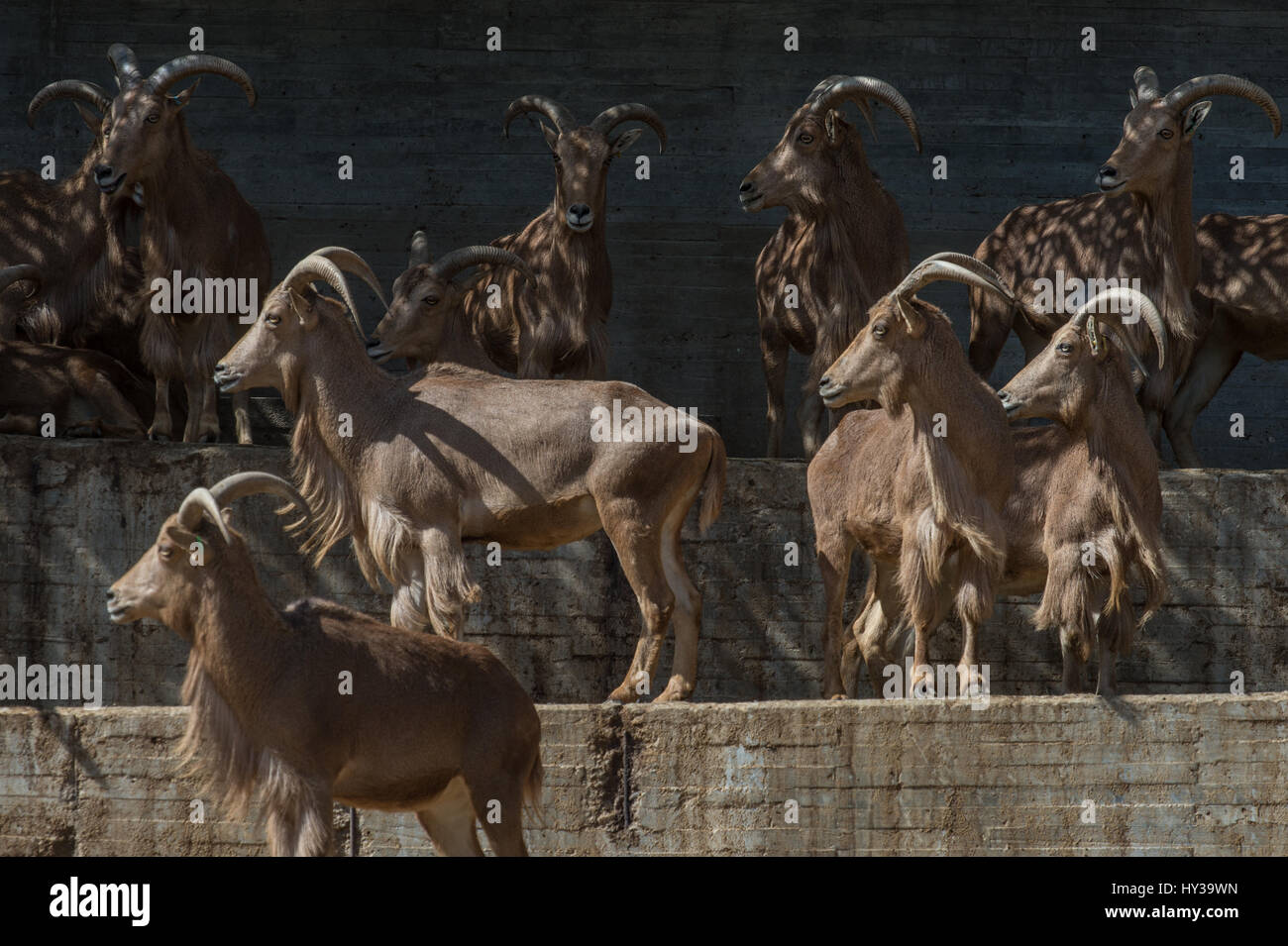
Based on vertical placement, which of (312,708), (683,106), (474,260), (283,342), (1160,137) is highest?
(683,106)

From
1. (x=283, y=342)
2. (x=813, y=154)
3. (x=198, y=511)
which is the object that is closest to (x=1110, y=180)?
(x=813, y=154)

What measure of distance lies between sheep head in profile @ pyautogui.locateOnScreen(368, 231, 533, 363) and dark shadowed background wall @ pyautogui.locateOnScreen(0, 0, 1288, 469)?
15.4ft

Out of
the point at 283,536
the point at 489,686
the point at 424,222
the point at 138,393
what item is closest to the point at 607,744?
the point at 489,686

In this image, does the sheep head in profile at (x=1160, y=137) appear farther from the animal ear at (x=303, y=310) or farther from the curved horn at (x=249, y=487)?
the curved horn at (x=249, y=487)

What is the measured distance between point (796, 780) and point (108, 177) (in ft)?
19.2

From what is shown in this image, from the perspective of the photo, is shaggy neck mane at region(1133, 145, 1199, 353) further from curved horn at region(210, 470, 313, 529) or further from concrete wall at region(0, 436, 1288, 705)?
curved horn at region(210, 470, 313, 529)

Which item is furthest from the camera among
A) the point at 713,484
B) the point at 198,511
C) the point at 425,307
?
the point at 425,307

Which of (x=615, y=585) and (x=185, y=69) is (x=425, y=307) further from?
(x=185, y=69)

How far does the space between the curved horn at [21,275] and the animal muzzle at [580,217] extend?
11.6 ft

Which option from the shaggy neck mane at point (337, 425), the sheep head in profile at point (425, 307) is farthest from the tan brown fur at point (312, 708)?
the sheep head in profile at point (425, 307)

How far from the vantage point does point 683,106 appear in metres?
17.0

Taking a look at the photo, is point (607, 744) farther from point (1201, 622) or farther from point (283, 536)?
point (1201, 622)

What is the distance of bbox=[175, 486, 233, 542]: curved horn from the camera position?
8.08m

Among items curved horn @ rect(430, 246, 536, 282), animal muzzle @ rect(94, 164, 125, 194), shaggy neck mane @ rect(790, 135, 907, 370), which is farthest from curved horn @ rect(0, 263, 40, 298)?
shaggy neck mane @ rect(790, 135, 907, 370)
